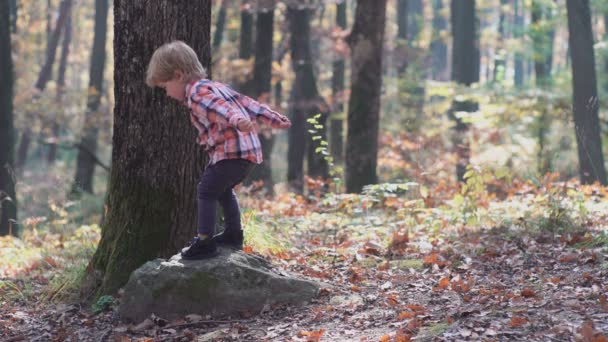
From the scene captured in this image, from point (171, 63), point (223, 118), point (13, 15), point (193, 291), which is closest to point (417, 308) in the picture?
point (193, 291)

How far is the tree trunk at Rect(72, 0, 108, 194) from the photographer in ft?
70.3

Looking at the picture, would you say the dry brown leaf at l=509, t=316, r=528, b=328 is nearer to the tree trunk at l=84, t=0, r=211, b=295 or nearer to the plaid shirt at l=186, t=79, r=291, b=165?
the plaid shirt at l=186, t=79, r=291, b=165

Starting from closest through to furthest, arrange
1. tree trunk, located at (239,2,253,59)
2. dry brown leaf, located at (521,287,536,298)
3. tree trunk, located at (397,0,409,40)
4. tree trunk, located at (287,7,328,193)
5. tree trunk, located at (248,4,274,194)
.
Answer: dry brown leaf, located at (521,287,536,298) → tree trunk, located at (248,4,274,194) → tree trunk, located at (287,7,328,193) → tree trunk, located at (239,2,253,59) → tree trunk, located at (397,0,409,40)

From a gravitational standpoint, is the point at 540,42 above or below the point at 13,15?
above

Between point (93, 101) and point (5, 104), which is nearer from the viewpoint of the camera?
point (5, 104)

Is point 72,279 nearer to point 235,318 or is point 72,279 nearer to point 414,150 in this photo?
point 235,318

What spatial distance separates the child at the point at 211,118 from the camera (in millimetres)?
5000

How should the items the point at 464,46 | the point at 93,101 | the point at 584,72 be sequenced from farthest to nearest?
the point at 464,46 → the point at 93,101 → the point at 584,72

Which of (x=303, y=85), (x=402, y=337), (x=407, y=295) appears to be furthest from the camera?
(x=303, y=85)

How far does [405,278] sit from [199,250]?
6.04 feet

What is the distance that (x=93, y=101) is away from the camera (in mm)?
21734

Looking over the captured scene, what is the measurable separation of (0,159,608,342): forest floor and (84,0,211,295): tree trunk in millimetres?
514

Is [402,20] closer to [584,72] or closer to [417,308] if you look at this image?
[584,72]

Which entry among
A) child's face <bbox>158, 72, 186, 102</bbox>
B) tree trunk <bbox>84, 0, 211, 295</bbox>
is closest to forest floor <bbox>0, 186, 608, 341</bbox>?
tree trunk <bbox>84, 0, 211, 295</bbox>
